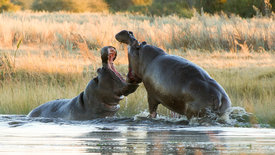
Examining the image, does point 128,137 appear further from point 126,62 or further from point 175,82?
point 126,62

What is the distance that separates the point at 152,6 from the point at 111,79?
37.8 metres

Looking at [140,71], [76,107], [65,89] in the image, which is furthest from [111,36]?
[140,71]

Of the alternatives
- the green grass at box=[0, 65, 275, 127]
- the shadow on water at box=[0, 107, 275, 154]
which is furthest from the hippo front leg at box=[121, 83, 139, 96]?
the green grass at box=[0, 65, 275, 127]

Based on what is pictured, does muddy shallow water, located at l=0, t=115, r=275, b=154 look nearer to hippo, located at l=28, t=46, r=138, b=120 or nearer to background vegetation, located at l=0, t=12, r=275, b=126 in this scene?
hippo, located at l=28, t=46, r=138, b=120

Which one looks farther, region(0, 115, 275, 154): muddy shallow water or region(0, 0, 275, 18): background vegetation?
region(0, 0, 275, 18): background vegetation

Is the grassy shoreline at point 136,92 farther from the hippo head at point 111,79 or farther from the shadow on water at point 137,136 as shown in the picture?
the hippo head at point 111,79

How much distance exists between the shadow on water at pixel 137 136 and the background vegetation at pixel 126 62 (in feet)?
4.28

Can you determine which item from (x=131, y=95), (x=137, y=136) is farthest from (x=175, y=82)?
(x=131, y=95)

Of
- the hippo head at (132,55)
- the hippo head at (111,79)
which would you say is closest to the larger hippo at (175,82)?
the hippo head at (132,55)

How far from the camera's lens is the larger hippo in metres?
5.53

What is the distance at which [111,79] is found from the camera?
6.83m

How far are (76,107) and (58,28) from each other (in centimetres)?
1231

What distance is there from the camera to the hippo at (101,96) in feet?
22.1

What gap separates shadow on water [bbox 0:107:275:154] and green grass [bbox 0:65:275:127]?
126 cm
